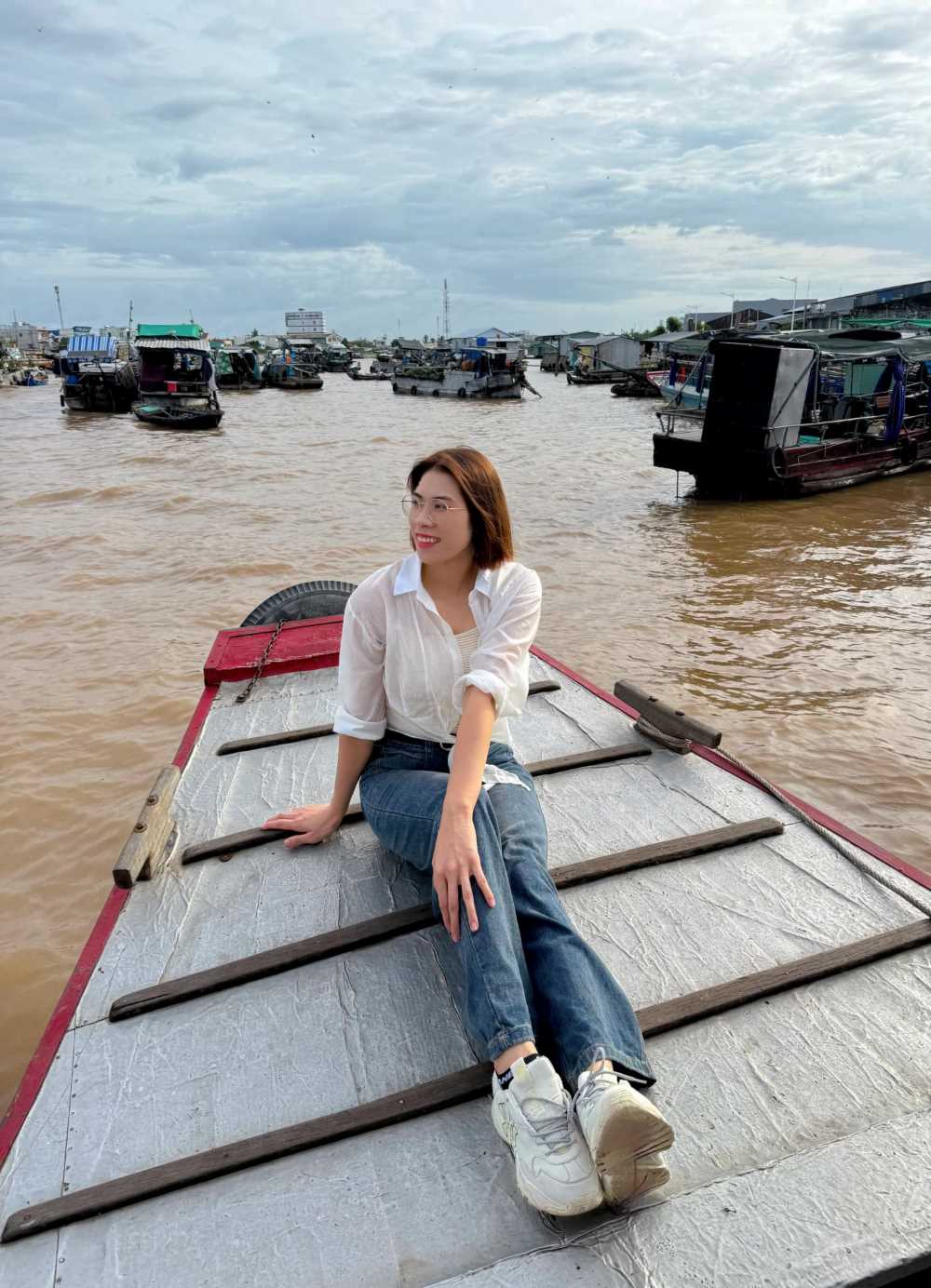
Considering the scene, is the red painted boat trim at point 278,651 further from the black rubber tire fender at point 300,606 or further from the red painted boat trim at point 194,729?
the black rubber tire fender at point 300,606

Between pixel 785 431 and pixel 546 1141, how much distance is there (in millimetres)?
14156

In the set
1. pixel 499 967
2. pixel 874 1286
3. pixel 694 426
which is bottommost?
pixel 694 426

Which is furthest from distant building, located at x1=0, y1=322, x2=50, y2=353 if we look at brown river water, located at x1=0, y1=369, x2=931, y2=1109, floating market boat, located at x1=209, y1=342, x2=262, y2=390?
brown river water, located at x1=0, y1=369, x2=931, y2=1109

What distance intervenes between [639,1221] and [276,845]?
1.61 m

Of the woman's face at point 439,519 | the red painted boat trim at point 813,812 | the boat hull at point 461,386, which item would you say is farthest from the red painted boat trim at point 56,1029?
the boat hull at point 461,386

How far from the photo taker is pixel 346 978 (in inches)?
83.4

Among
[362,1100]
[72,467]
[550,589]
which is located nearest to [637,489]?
[550,589]

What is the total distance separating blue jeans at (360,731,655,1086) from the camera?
166cm

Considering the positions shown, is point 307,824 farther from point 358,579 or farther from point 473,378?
point 473,378

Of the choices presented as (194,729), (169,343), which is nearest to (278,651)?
(194,729)

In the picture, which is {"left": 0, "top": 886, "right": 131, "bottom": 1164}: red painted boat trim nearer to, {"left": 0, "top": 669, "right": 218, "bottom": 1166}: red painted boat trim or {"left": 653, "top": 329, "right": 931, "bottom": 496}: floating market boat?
{"left": 0, "top": 669, "right": 218, "bottom": 1166}: red painted boat trim

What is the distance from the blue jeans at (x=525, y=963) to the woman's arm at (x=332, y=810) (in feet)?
0.97

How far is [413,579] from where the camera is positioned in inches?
89.7

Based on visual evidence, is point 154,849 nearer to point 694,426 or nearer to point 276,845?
point 276,845
